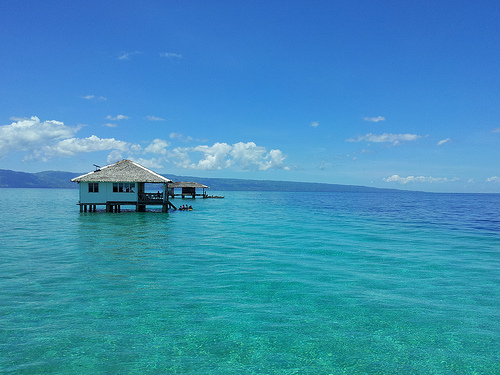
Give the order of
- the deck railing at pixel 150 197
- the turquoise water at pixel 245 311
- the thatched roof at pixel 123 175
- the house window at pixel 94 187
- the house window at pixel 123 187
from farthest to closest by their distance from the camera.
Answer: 1. the deck railing at pixel 150 197
2. the house window at pixel 123 187
3. the house window at pixel 94 187
4. the thatched roof at pixel 123 175
5. the turquoise water at pixel 245 311

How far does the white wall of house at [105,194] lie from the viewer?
129 ft

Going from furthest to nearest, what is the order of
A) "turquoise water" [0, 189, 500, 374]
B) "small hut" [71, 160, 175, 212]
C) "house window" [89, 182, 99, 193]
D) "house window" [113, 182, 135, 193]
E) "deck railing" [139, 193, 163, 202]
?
1. "deck railing" [139, 193, 163, 202]
2. "house window" [113, 182, 135, 193]
3. "house window" [89, 182, 99, 193]
4. "small hut" [71, 160, 175, 212]
5. "turquoise water" [0, 189, 500, 374]

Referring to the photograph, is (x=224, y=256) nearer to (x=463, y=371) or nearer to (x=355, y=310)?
(x=355, y=310)

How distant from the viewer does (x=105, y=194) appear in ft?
130

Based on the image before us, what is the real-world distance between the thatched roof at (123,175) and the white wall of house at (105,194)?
119cm

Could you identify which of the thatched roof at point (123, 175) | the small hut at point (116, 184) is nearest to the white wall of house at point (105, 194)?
the small hut at point (116, 184)

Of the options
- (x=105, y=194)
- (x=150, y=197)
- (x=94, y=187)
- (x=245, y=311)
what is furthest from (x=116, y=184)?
(x=245, y=311)

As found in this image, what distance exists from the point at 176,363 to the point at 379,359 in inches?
170

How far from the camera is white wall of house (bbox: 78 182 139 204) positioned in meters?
39.3

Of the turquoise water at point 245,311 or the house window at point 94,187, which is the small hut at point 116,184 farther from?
the turquoise water at point 245,311

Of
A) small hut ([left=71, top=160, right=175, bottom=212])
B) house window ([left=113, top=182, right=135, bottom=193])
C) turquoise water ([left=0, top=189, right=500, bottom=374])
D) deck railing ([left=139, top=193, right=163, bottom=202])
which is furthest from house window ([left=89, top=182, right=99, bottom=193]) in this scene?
turquoise water ([left=0, top=189, right=500, bottom=374])

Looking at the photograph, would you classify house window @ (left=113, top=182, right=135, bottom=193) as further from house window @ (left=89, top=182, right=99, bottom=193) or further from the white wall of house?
house window @ (left=89, top=182, right=99, bottom=193)

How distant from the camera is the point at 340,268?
50.4 feet

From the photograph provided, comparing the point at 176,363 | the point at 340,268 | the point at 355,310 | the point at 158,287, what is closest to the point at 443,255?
the point at 340,268
